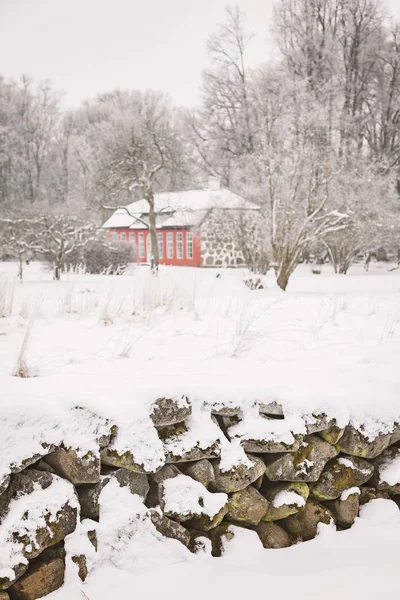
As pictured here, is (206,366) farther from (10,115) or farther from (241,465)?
(10,115)

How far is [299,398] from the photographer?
298 cm

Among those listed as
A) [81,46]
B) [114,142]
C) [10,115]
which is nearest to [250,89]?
[114,142]

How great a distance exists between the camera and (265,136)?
1595cm

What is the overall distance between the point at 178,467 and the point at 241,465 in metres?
0.37

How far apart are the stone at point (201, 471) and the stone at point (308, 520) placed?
0.65 meters

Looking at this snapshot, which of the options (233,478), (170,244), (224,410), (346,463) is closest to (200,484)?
(233,478)

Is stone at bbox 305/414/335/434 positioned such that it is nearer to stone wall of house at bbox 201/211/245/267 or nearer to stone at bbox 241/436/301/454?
stone at bbox 241/436/301/454

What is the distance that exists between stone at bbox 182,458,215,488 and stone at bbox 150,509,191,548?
0.88ft

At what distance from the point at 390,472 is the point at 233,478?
117 centimetres

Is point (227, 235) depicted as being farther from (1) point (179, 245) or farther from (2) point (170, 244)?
(2) point (170, 244)

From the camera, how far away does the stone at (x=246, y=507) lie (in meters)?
2.81

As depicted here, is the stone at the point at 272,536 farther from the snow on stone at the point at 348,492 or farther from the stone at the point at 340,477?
the snow on stone at the point at 348,492

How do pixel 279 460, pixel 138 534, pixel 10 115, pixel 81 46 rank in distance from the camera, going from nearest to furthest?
pixel 138 534 → pixel 279 460 → pixel 81 46 → pixel 10 115

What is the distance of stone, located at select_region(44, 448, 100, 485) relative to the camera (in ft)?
7.86
